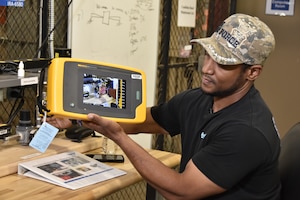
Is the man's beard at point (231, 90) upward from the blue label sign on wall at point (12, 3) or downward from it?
A: downward

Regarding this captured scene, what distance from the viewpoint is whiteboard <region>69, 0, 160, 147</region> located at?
2.72 metres

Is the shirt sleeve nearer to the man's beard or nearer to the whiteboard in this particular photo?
the man's beard

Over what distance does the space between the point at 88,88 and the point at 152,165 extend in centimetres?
35

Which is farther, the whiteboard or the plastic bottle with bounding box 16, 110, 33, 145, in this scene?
the whiteboard

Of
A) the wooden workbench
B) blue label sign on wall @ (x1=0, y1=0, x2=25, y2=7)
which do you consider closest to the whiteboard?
blue label sign on wall @ (x1=0, y1=0, x2=25, y2=7)

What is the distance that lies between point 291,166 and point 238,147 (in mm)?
320

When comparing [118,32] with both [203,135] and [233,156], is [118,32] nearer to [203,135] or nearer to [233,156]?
[203,135]

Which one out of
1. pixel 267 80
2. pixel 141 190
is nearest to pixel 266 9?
pixel 267 80

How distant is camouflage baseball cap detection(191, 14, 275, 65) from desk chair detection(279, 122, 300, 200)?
1.20 feet

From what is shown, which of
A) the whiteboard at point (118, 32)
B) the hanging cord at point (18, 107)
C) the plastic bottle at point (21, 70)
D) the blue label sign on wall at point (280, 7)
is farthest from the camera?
the blue label sign on wall at point (280, 7)

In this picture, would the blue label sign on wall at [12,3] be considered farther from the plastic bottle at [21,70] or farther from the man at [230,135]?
the man at [230,135]

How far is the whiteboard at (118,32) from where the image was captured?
2719mm

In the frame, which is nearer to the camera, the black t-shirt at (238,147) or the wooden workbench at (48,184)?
the black t-shirt at (238,147)

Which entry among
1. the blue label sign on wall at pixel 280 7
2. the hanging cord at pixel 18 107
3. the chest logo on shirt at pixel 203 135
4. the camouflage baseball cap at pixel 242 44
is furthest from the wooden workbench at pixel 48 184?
the blue label sign on wall at pixel 280 7
